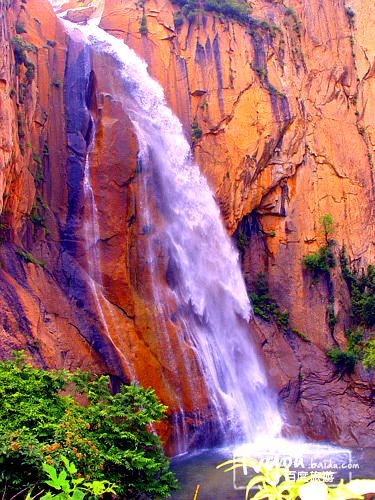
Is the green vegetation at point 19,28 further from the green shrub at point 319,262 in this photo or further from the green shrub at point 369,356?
the green shrub at point 369,356

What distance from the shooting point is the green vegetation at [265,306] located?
1723 cm

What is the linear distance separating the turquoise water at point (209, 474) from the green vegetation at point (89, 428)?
3.62 ft

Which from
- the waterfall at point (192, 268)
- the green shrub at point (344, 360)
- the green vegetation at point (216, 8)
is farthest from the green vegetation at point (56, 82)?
the green shrub at point (344, 360)

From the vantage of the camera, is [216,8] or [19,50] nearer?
[19,50]

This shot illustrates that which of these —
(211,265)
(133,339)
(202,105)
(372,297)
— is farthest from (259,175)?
(133,339)

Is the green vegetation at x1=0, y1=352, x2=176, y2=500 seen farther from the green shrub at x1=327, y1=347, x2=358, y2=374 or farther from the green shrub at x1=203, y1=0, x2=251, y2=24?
the green shrub at x1=203, y1=0, x2=251, y2=24

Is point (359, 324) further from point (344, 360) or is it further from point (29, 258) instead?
point (29, 258)

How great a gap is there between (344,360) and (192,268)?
572cm

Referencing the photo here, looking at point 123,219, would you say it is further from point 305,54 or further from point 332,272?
point 305,54

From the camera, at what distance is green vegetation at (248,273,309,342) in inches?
679

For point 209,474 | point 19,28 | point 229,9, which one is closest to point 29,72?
point 19,28

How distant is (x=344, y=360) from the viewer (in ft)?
53.8

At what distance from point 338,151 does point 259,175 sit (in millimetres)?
3777

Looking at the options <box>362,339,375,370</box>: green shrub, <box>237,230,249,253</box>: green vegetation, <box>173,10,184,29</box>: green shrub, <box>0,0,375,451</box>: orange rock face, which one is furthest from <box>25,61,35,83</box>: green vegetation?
<box>362,339,375,370</box>: green shrub
